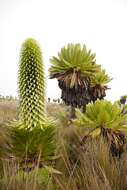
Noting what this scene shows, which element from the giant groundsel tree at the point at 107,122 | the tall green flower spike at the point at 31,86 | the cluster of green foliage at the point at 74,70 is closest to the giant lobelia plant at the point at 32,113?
the tall green flower spike at the point at 31,86

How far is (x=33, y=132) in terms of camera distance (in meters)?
3.51

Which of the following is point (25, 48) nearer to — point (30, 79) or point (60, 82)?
point (30, 79)

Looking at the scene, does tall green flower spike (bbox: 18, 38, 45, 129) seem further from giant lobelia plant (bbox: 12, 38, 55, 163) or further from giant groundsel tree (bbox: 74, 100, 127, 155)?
giant groundsel tree (bbox: 74, 100, 127, 155)

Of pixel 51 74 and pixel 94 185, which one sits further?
pixel 51 74

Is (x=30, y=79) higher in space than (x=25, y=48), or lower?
lower

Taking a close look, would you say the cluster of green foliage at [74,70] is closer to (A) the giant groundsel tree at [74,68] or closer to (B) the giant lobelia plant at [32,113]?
(A) the giant groundsel tree at [74,68]

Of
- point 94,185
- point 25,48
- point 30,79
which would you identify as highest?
point 25,48

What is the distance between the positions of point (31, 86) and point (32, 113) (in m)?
0.24

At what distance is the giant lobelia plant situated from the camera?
3.52 metres

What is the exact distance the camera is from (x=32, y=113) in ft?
11.8

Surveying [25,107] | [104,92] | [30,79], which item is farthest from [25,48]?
[104,92]

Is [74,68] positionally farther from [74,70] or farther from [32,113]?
[32,113]

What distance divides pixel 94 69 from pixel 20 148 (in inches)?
155

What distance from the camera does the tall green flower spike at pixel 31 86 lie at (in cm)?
356
